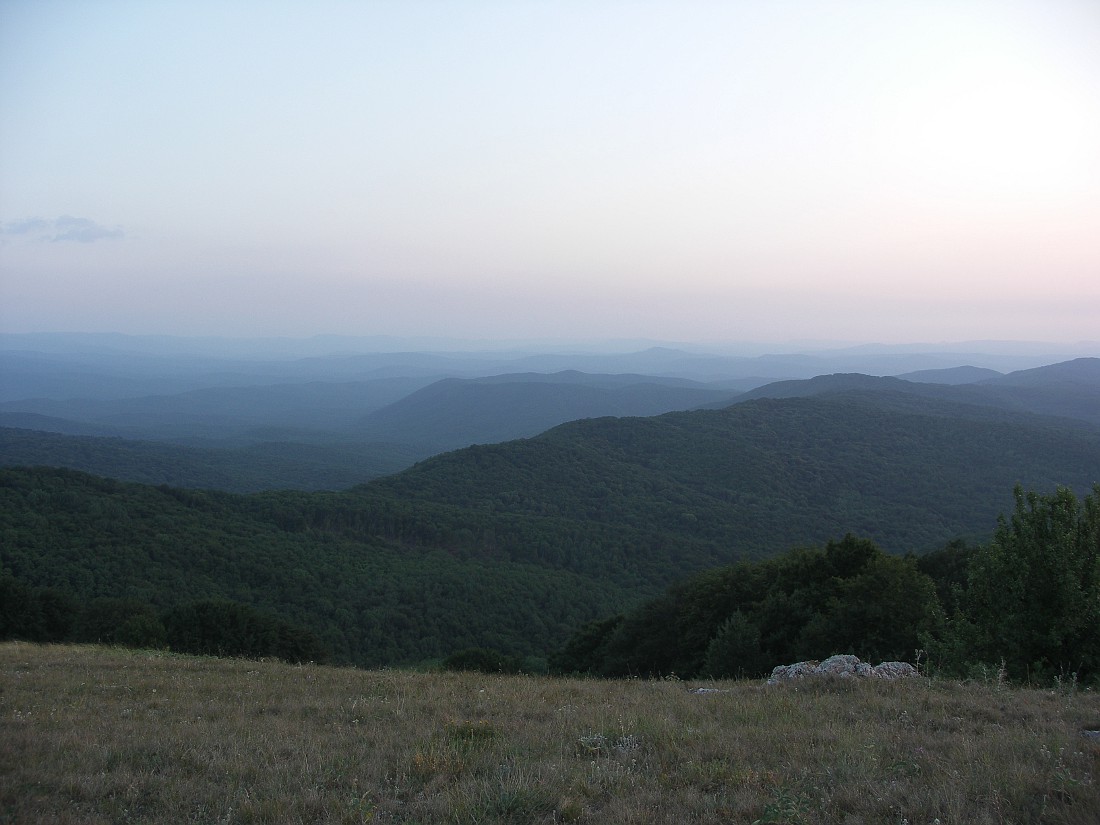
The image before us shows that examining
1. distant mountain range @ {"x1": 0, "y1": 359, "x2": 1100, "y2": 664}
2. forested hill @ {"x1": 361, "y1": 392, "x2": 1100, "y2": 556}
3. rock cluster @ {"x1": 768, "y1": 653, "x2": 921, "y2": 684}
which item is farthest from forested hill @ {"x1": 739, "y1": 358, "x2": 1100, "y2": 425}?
rock cluster @ {"x1": 768, "y1": 653, "x2": 921, "y2": 684}

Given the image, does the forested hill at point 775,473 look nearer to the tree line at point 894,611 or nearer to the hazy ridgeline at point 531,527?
the hazy ridgeline at point 531,527

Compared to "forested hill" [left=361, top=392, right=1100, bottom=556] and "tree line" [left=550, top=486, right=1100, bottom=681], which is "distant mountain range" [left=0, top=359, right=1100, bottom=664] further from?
"tree line" [left=550, top=486, right=1100, bottom=681]

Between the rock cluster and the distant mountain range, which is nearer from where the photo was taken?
the rock cluster

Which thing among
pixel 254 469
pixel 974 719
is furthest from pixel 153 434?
pixel 974 719

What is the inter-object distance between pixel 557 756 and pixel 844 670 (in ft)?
20.4

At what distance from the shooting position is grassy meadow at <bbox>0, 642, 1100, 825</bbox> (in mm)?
3865

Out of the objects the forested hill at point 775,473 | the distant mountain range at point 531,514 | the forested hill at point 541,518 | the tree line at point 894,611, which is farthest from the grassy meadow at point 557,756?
the forested hill at point 775,473

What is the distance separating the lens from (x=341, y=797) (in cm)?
420

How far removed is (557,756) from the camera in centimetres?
504

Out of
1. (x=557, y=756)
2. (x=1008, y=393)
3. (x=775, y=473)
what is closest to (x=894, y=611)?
(x=557, y=756)

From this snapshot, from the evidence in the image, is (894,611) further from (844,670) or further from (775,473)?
(775,473)

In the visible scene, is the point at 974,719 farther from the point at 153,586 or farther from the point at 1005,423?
the point at 1005,423

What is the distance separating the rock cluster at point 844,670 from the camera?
847 centimetres

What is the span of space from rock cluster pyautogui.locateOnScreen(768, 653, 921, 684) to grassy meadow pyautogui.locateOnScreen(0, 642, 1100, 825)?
0.75 m
